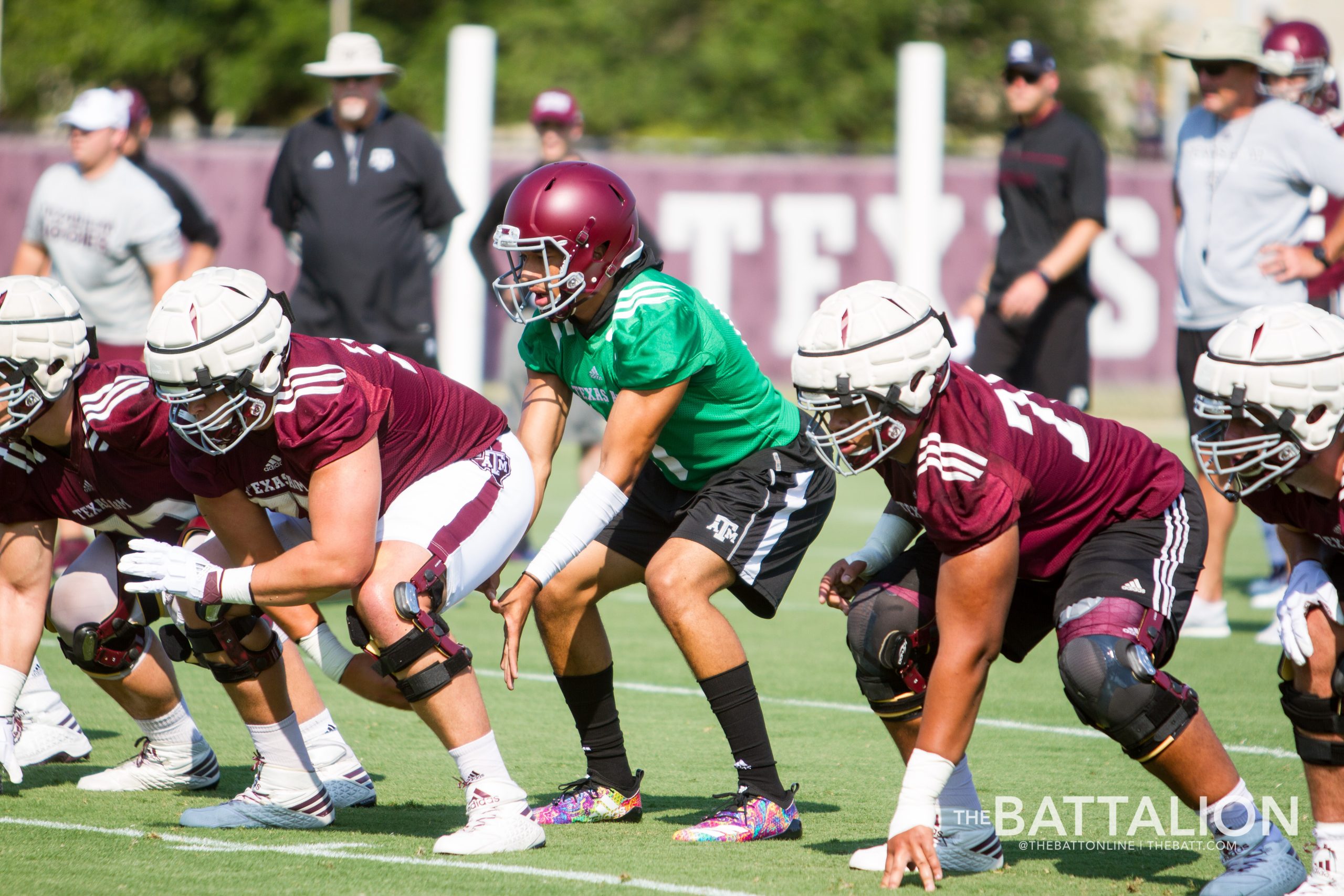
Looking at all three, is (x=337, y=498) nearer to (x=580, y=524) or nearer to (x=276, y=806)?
(x=580, y=524)

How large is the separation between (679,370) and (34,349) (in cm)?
176

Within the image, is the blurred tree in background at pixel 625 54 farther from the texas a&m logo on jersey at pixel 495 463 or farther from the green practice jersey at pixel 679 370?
the texas a&m logo on jersey at pixel 495 463

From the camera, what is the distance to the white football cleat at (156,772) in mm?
5012

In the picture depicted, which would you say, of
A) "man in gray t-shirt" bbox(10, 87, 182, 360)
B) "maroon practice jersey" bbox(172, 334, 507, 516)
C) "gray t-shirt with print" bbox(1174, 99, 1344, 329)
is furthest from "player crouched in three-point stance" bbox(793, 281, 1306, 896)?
"man in gray t-shirt" bbox(10, 87, 182, 360)

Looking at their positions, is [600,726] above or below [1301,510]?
below

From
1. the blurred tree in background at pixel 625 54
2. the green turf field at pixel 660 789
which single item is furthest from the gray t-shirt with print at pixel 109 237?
the blurred tree in background at pixel 625 54

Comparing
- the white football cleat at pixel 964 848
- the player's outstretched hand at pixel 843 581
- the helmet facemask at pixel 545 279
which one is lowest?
the white football cleat at pixel 964 848

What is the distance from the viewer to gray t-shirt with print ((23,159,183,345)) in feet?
27.0

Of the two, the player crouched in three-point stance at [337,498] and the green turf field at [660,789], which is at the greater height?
the player crouched in three-point stance at [337,498]

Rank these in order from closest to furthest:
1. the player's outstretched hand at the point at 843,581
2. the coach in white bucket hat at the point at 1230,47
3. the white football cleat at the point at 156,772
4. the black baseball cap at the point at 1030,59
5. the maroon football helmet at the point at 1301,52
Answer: the player's outstretched hand at the point at 843,581
the white football cleat at the point at 156,772
the coach in white bucket hat at the point at 1230,47
the maroon football helmet at the point at 1301,52
the black baseball cap at the point at 1030,59

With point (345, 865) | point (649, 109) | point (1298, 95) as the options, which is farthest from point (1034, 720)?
point (649, 109)

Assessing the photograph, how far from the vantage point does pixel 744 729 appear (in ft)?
15.1

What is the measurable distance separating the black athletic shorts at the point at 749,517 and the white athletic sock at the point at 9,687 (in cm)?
170

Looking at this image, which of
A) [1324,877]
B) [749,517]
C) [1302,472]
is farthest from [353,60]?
[1324,877]
